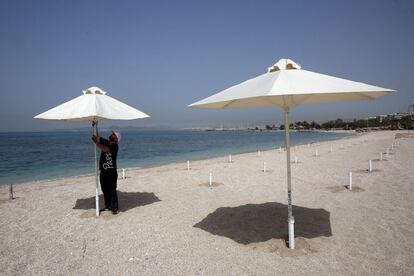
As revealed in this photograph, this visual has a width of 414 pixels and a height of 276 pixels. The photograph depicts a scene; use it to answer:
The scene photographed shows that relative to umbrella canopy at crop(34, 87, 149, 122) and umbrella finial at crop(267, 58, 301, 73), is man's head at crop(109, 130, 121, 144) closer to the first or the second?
umbrella canopy at crop(34, 87, 149, 122)

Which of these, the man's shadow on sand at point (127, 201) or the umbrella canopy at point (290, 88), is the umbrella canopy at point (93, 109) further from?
the man's shadow on sand at point (127, 201)

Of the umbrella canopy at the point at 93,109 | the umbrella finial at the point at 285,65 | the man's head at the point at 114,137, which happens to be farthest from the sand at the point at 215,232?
the umbrella finial at the point at 285,65

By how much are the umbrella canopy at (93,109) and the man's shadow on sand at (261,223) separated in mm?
3037

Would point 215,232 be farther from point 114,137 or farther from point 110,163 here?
point 114,137

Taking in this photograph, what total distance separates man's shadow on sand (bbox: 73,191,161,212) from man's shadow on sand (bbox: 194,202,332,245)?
2.49 meters

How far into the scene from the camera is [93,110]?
6512 mm

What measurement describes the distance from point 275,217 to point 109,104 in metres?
4.66

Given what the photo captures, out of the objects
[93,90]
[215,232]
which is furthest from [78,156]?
[215,232]

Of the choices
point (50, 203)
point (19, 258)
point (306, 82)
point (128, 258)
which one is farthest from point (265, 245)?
point (50, 203)

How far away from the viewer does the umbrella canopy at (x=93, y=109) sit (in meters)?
6.54

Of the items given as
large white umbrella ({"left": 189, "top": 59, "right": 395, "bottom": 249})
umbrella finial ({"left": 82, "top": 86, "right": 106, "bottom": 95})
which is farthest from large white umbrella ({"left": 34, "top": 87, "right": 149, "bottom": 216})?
large white umbrella ({"left": 189, "top": 59, "right": 395, "bottom": 249})

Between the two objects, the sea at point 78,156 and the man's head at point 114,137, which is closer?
the man's head at point 114,137

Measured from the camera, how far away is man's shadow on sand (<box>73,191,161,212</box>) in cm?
870

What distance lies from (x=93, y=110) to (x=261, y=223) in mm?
4342
